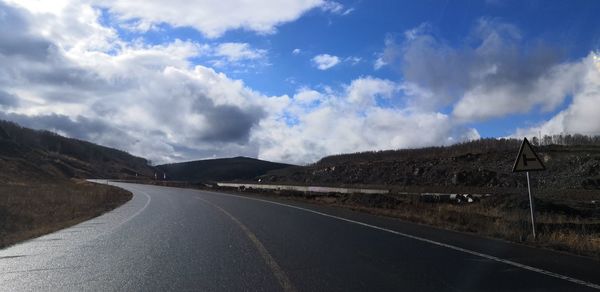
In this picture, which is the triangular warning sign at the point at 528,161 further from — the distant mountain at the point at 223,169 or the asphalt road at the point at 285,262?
the distant mountain at the point at 223,169

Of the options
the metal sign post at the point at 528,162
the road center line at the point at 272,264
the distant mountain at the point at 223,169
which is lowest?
the road center line at the point at 272,264

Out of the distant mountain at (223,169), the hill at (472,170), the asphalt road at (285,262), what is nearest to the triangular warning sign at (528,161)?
the asphalt road at (285,262)

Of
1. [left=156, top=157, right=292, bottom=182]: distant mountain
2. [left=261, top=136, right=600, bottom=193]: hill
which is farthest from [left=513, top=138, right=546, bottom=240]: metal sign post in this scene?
[left=156, top=157, right=292, bottom=182]: distant mountain

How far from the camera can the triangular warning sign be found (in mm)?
14320

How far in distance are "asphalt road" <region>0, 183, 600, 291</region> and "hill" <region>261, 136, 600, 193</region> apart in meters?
37.0

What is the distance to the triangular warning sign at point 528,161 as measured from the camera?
1432 centimetres

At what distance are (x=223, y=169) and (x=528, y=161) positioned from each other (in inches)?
6243

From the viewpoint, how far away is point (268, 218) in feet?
60.9

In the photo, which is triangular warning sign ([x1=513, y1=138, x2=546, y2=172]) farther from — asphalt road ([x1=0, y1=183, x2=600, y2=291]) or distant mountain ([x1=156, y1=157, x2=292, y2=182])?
distant mountain ([x1=156, y1=157, x2=292, y2=182])

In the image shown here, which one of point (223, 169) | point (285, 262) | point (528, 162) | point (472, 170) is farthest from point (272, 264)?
point (223, 169)

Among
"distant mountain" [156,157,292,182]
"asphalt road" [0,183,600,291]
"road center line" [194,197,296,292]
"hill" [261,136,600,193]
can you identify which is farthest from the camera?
"distant mountain" [156,157,292,182]

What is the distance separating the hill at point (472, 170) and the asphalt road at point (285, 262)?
36988 millimetres

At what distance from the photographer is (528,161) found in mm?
14414

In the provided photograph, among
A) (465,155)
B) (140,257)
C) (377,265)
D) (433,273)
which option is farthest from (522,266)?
(465,155)
